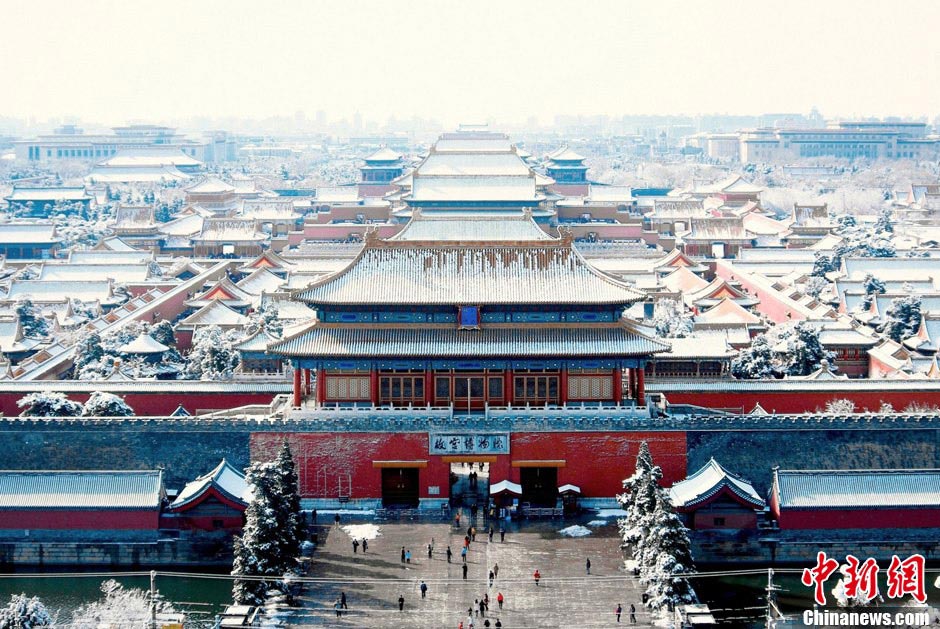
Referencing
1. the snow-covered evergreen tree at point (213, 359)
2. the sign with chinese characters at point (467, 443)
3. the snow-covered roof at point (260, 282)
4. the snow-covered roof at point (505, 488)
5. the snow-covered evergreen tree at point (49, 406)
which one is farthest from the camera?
the snow-covered roof at point (260, 282)

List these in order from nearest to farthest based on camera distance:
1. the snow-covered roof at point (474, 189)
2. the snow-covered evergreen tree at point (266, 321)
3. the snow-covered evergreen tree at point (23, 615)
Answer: the snow-covered evergreen tree at point (23, 615), the snow-covered evergreen tree at point (266, 321), the snow-covered roof at point (474, 189)

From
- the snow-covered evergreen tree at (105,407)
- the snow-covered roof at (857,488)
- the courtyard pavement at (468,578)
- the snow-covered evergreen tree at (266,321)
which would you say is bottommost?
the courtyard pavement at (468,578)

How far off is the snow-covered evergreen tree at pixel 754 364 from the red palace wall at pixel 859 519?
10959 mm

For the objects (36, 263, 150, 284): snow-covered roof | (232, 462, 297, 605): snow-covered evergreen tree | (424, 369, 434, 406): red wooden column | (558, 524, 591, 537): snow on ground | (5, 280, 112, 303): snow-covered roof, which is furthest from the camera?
(36, 263, 150, 284): snow-covered roof

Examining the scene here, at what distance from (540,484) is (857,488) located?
905cm

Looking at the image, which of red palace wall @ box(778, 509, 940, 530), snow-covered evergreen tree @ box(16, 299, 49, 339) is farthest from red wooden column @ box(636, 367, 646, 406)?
snow-covered evergreen tree @ box(16, 299, 49, 339)

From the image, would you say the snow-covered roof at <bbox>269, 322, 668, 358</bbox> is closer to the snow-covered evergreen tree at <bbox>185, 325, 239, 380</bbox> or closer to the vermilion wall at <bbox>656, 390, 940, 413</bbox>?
the vermilion wall at <bbox>656, 390, 940, 413</bbox>

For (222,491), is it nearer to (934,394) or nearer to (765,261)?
(934,394)

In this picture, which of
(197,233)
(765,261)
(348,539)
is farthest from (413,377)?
(197,233)

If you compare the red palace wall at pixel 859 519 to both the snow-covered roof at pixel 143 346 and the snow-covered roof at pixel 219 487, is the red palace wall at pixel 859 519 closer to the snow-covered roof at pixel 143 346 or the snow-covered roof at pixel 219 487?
the snow-covered roof at pixel 219 487

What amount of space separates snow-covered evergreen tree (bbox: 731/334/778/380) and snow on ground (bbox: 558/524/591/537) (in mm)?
12320

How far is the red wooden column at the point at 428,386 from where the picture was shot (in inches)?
1506

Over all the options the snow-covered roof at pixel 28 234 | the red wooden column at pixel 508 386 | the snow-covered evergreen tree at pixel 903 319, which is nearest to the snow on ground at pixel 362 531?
the red wooden column at pixel 508 386

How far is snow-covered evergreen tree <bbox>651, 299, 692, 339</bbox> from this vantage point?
48094mm
